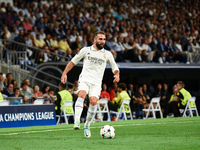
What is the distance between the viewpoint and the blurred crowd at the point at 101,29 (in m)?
18.2

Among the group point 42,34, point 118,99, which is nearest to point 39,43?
point 42,34

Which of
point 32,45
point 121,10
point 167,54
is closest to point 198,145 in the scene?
point 32,45

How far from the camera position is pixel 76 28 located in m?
20.5

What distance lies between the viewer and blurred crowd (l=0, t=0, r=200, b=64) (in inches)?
717

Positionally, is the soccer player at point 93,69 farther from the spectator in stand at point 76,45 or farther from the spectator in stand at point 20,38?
the spectator in stand at point 76,45

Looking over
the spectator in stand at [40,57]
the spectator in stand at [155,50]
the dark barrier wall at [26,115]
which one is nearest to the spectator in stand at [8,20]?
the spectator in stand at [40,57]

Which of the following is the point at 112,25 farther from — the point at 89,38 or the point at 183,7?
the point at 183,7

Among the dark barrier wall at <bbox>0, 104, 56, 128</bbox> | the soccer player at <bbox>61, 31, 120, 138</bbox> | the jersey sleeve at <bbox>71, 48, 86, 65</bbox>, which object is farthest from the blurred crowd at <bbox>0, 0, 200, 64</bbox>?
the soccer player at <bbox>61, 31, 120, 138</bbox>

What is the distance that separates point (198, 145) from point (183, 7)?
26171mm

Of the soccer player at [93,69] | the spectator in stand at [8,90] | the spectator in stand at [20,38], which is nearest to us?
the soccer player at [93,69]

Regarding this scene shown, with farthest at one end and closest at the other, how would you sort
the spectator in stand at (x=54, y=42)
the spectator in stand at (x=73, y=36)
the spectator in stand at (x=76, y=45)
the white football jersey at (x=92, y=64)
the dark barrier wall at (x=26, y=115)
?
the spectator in stand at (x=73, y=36) → the spectator in stand at (x=76, y=45) → the spectator in stand at (x=54, y=42) → the dark barrier wall at (x=26, y=115) → the white football jersey at (x=92, y=64)

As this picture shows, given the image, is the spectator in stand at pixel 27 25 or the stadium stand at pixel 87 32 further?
the spectator in stand at pixel 27 25

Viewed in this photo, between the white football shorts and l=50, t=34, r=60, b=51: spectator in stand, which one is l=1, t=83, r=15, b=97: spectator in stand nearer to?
l=50, t=34, r=60, b=51: spectator in stand

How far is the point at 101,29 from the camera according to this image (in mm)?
21516
